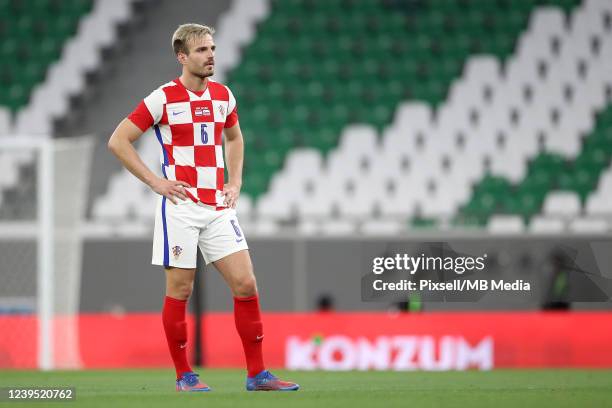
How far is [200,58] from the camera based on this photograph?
5965mm

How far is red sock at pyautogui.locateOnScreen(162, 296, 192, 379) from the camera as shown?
603cm

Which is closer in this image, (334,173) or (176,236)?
(176,236)

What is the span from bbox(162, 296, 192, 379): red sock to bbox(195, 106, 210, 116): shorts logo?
978 millimetres

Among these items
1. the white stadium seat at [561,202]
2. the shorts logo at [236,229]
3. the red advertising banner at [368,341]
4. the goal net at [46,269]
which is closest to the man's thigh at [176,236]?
the shorts logo at [236,229]

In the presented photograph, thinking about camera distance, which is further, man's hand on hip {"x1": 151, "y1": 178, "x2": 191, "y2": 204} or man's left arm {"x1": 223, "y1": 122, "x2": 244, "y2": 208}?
man's left arm {"x1": 223, "y1": 122, "x2": 244, "y2": 208}

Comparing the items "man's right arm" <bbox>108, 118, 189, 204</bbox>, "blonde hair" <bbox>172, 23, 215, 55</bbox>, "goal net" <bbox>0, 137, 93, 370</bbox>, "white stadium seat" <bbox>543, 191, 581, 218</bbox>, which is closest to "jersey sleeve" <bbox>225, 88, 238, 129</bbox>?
"blonde hair" <bbox>172, 23, 215, 55</bbox>

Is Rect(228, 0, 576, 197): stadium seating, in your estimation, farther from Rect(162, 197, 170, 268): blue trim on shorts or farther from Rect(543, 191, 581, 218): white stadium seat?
Rect(162, 197, 170, 268): blue trim on shorts

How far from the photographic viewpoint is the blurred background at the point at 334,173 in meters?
10.9

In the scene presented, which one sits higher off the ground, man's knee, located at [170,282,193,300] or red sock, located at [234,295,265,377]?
man's knee, located at [170,282,193,300]

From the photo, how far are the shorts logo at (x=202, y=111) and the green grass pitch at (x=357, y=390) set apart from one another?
57.1 inches

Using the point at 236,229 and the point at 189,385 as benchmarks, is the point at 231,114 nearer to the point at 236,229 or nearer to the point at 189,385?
the point at 236,229

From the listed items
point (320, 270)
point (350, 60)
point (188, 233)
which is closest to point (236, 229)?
point (188, 233)

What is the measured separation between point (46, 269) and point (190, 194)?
527 centimetres

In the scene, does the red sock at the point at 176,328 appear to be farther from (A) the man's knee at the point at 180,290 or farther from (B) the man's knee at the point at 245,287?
(B) the man's knee at the point at 245,287
